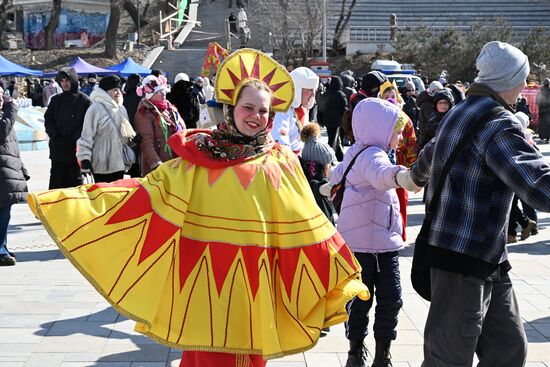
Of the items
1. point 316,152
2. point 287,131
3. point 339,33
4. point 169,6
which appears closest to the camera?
point 316,152

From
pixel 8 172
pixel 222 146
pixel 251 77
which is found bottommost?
pixel 8 172

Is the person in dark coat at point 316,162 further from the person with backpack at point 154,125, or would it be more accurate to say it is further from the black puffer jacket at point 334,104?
the black puffer jacket at point 334,104

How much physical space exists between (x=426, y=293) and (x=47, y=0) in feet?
203

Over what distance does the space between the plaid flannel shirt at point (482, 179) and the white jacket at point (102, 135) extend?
5440 millimetres

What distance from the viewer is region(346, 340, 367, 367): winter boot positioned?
519cm

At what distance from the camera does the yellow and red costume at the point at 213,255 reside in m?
3.87

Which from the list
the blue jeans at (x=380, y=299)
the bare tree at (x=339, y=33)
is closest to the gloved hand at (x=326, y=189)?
the blue jeans at (x=380, y=299)

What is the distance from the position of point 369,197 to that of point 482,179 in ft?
4.71

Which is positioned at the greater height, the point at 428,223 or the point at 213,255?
the point at 428,223

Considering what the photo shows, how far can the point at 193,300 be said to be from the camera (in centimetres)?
388

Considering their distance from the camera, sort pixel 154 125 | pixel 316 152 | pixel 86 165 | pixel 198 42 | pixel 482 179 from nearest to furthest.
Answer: pixel 482 179 < pixel 316 152 < pixel 154 125 < pixel 86 165 < pixel 198 42

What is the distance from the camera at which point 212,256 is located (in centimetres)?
392

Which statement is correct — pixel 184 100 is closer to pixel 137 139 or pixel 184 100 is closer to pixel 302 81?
pixel 137 139

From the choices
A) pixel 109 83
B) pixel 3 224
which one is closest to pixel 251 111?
pixel 3 224
